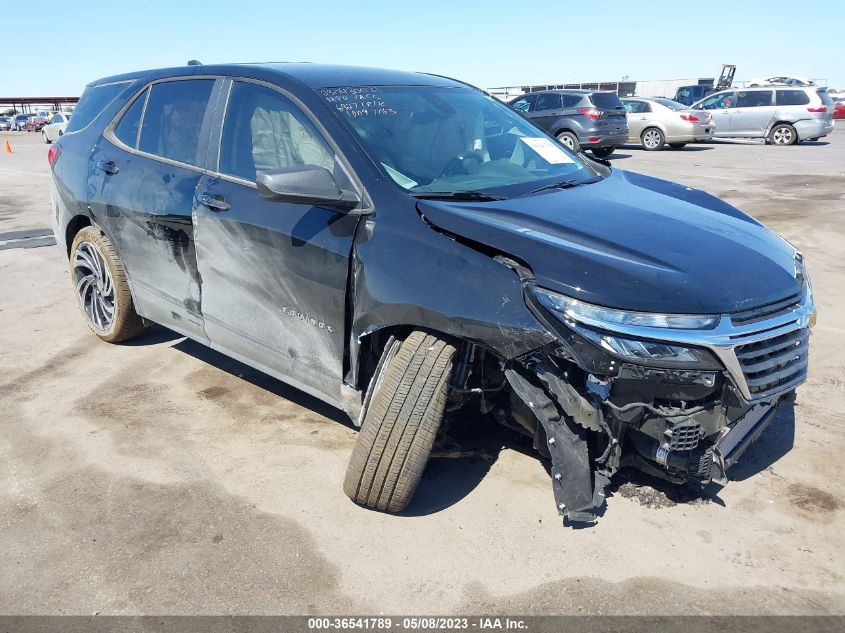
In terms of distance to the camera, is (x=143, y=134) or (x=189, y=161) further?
(x=143, y=134)

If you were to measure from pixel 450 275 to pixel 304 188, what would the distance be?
0.77m

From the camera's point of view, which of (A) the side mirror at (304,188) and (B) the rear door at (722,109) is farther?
(B) the rear door at (722,109)

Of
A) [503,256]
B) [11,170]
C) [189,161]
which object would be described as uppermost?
[189,161]

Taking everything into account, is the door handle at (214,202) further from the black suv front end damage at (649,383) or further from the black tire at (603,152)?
the black tire at (603,152)

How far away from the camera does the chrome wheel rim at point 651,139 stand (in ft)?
67.5

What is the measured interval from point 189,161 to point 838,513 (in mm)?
3617

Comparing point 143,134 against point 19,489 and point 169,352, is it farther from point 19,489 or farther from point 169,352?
point 19,489

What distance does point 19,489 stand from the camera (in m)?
3.35

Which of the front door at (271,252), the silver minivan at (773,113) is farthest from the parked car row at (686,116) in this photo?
the front door at (271,252)

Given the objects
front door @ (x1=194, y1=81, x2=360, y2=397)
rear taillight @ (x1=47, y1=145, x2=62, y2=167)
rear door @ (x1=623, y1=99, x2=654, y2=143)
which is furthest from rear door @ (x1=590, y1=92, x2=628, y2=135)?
front door @ (x1=194, y1=81, x2=360, y2=397)

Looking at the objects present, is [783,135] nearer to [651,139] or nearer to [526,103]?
[651,139]

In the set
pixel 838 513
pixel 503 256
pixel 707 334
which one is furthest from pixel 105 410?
pixel 838 513

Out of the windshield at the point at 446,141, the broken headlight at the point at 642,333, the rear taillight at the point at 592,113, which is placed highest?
the windshield at the point at 446,141

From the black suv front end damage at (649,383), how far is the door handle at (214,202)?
163 centimetres
